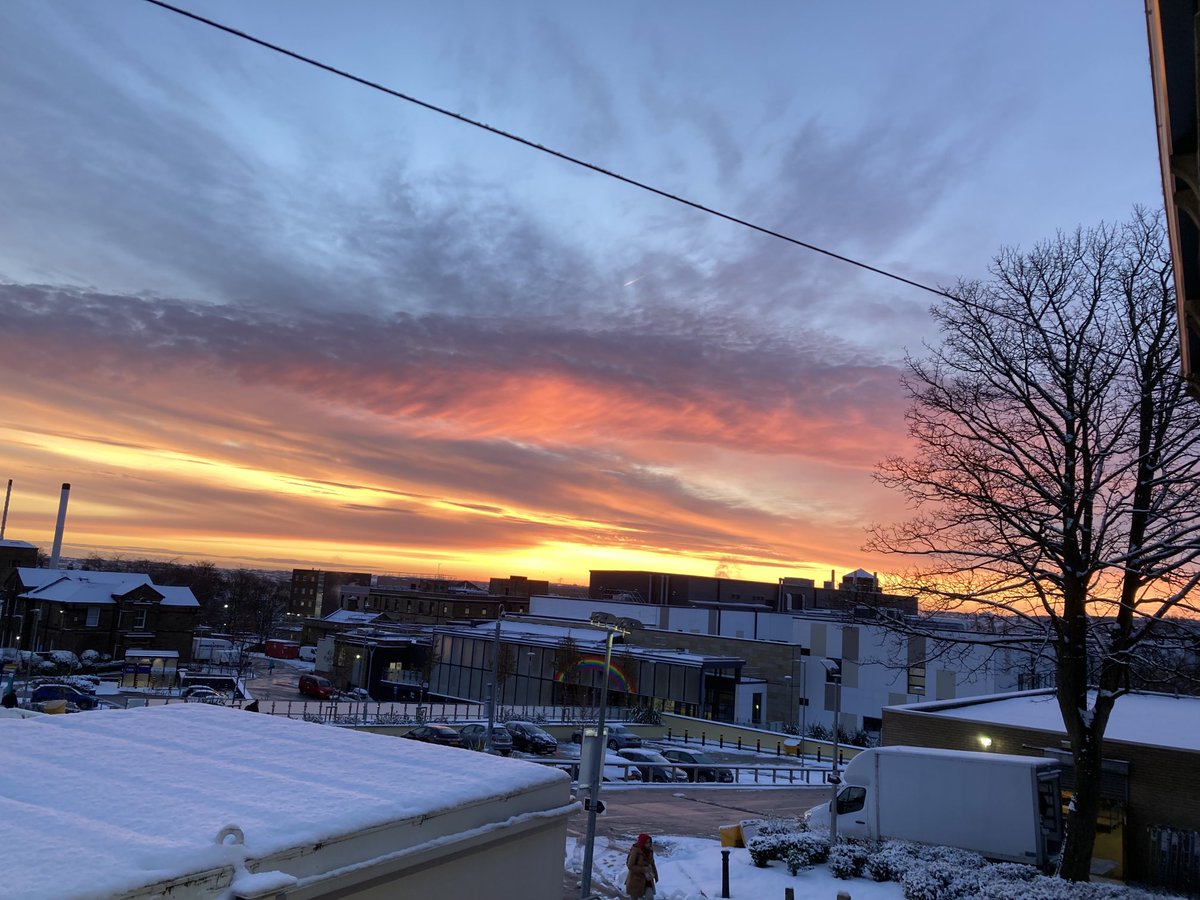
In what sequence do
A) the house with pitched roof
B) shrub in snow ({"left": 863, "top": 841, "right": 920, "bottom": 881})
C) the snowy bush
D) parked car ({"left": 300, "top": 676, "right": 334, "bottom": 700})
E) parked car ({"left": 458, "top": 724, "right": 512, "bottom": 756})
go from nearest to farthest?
shrub in snow ({"left": 863, "top": 841, "right": 920, "bottom": 881}) → the snowy bush → parked car ({"left": 458, "top": 724, "right": 512, "bottom": 756}) → parked car ({"left": 300, "top": 676, "right": 334, "bottom": 700}) → the house with pitched roof

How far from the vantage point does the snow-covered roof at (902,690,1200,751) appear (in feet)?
77.2

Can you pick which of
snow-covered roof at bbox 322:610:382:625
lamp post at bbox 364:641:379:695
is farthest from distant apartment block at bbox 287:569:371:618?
lamp post at bbox 364:641:379:695

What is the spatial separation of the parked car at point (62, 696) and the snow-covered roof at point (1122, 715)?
45.4m

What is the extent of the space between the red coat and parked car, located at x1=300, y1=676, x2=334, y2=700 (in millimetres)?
55772

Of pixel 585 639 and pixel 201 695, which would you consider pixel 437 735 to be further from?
pixel 585 639

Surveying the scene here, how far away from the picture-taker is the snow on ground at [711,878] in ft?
52.7

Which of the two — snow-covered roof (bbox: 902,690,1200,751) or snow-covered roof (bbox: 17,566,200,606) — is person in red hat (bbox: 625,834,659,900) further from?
snow-covered roof (bbox: 17,566,200,606)

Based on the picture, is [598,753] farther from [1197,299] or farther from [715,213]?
[1197,299]

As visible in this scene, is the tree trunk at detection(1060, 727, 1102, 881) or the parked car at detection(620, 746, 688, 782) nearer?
the tree trunk at detection(1060, 727, 1102, 881)

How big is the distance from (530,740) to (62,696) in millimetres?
29495

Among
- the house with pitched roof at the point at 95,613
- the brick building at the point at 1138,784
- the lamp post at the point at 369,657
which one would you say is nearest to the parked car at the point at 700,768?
the brick building at the point at 1138,784

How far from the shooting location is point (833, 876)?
17281 mm

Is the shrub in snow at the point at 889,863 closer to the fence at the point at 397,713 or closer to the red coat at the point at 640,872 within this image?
the red coat at the point at 640,872

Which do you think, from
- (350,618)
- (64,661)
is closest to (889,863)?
(64,661)
